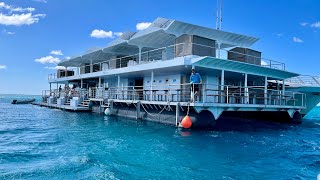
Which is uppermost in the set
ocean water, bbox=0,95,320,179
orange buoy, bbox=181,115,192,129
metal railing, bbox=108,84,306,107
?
metal railing, bbox=108,84,306,107

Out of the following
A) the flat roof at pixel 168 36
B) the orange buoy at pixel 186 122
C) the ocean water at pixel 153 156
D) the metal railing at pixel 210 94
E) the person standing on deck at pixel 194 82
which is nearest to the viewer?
the ocean water at pixel 153 156

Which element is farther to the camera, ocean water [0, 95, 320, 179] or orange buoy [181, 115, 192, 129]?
orange buoy [181, 115, 192, 129]

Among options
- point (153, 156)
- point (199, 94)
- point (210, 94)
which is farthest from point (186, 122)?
point (153, 156)

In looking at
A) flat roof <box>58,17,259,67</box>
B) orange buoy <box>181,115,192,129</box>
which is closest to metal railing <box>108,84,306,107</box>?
orange buoy <box>181,115,192,129</box>

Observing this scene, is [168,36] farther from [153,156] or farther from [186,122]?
[153,156]

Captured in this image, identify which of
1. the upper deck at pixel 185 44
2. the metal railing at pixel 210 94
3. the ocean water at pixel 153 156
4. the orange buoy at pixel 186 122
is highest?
the upper deck at pixel 185 44

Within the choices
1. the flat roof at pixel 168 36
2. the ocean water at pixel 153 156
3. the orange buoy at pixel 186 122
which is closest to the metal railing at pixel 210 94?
the orange buoy at pixel 186 122

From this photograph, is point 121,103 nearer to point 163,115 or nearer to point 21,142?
point 163,115

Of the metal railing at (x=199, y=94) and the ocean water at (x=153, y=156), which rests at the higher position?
the metal railing at (x=199, y=94)

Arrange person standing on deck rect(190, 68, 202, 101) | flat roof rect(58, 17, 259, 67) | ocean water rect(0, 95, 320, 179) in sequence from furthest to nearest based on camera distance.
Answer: flat roof rect(58, 17, 259, 67) → person standing on deck rect(190, 68, 202, 101) → ocean water rect(0, 95, 320, 179)

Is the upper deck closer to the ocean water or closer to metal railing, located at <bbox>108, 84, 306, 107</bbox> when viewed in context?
metal railing, located at <bbox>108, 84, 306, 107</bbox>

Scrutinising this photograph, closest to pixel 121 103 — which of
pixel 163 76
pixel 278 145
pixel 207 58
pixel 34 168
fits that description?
pixel 163 76

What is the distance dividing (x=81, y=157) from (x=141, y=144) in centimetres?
309

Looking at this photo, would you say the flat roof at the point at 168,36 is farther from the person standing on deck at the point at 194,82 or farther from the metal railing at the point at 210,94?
the person standing on deck at the point at 194,82
